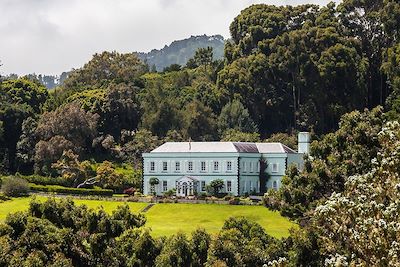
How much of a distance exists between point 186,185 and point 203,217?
18261 millimetres

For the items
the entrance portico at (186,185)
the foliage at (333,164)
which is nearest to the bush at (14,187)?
the entrance portico at (186,185)

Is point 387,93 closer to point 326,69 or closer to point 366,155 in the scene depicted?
point 326,69

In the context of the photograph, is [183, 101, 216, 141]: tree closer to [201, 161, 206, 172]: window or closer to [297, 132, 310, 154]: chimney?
[201, 161, 206, 172]: window

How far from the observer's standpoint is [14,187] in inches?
2667

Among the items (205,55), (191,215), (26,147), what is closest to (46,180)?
(26,147)

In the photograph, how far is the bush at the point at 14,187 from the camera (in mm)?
67312

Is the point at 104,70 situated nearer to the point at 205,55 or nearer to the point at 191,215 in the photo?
the point at 205,55

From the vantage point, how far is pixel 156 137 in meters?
85.6

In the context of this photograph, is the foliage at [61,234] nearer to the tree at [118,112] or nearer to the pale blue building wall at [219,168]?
the pale blue building wall at [219,168]

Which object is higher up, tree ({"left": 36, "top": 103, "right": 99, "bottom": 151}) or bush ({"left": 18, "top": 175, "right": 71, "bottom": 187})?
tree ({"left": 36, "top": 103, "right": 99, "bottom": 151})

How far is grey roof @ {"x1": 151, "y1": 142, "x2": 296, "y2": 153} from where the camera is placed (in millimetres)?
76000

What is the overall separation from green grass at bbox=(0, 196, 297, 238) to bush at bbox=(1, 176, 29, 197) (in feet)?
6.67

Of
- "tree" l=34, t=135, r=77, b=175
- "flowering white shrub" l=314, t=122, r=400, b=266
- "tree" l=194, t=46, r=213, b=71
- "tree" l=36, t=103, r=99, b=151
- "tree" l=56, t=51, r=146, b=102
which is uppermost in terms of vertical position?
"tree" l=194, t=46, r=213, b=71

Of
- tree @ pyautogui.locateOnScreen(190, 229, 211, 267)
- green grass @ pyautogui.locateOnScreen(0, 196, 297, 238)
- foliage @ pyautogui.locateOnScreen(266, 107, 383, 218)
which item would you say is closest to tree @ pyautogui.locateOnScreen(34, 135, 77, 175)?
green grass @ pyautogui.locateOnScreen(0, 196, 297, 238)
